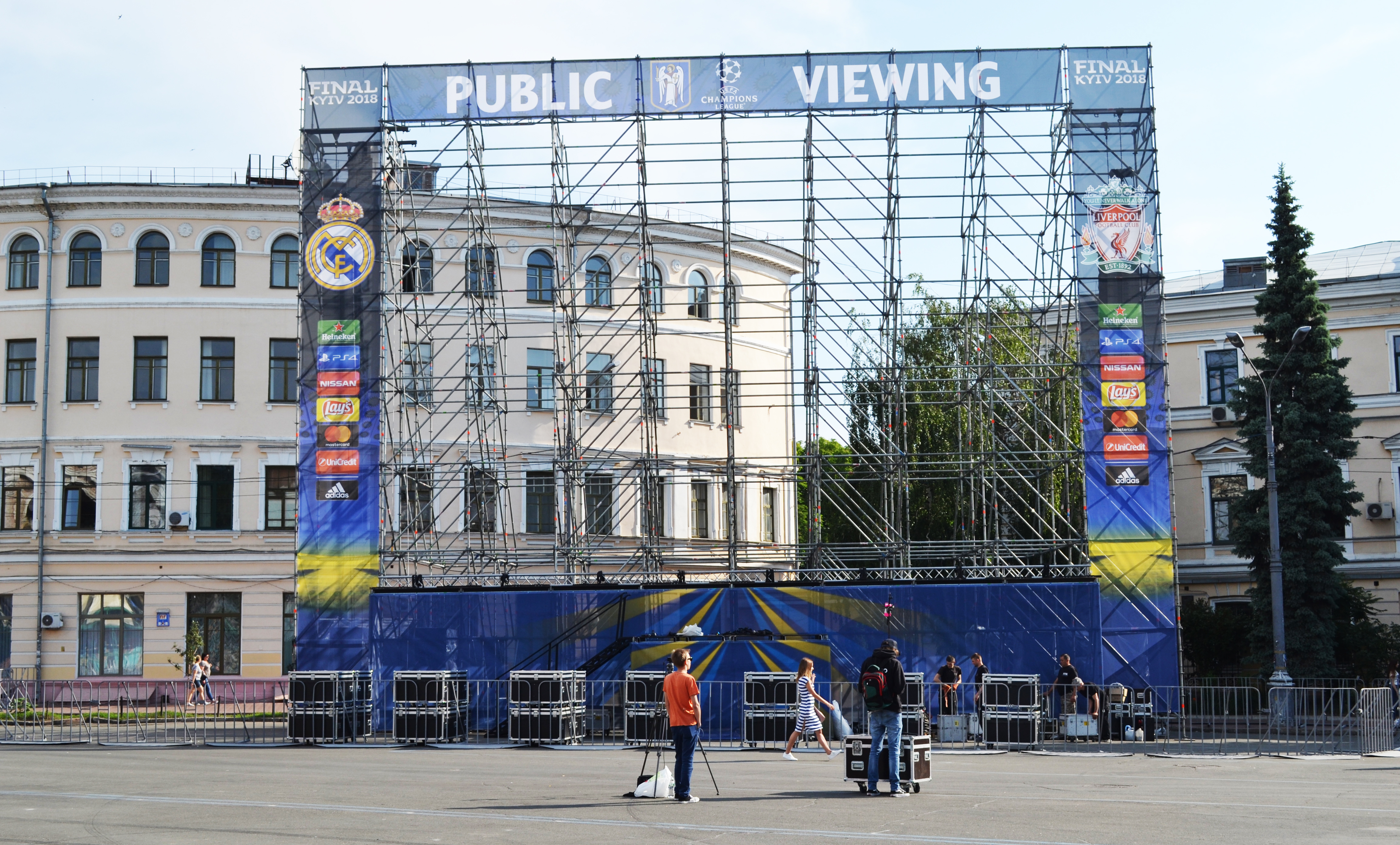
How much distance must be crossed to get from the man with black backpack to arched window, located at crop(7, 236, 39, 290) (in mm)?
33806

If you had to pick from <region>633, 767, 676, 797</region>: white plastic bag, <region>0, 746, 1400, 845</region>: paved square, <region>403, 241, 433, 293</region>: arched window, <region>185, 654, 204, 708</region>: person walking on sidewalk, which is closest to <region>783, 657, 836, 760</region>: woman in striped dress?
<region>0, 746, 1400, 845</region>: paved square

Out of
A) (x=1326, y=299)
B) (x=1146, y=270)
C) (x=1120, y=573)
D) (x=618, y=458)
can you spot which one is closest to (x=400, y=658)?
(x=618, y=458)

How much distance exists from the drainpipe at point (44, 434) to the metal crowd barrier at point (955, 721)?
9.56 metres

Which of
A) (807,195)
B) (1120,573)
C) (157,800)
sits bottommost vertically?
(157,800)

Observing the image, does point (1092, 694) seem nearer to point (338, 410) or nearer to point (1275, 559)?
point (1275, 559)

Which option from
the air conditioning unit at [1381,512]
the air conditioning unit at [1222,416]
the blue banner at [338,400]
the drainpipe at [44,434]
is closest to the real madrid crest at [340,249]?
the blue banner at [338,400]

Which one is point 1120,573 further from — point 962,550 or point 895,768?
point 895,768

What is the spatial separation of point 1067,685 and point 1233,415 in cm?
2259

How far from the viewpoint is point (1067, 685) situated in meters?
24.9

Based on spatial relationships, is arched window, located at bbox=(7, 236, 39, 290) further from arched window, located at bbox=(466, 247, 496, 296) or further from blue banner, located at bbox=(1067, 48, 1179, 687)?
blue banner, located at bbox=(1067, 48, 1179, 687)

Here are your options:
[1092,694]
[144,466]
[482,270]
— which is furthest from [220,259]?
[1092,694]

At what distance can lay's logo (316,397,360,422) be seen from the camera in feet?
96.3

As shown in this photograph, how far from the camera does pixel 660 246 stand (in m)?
43.5

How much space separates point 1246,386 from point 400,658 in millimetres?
21649
